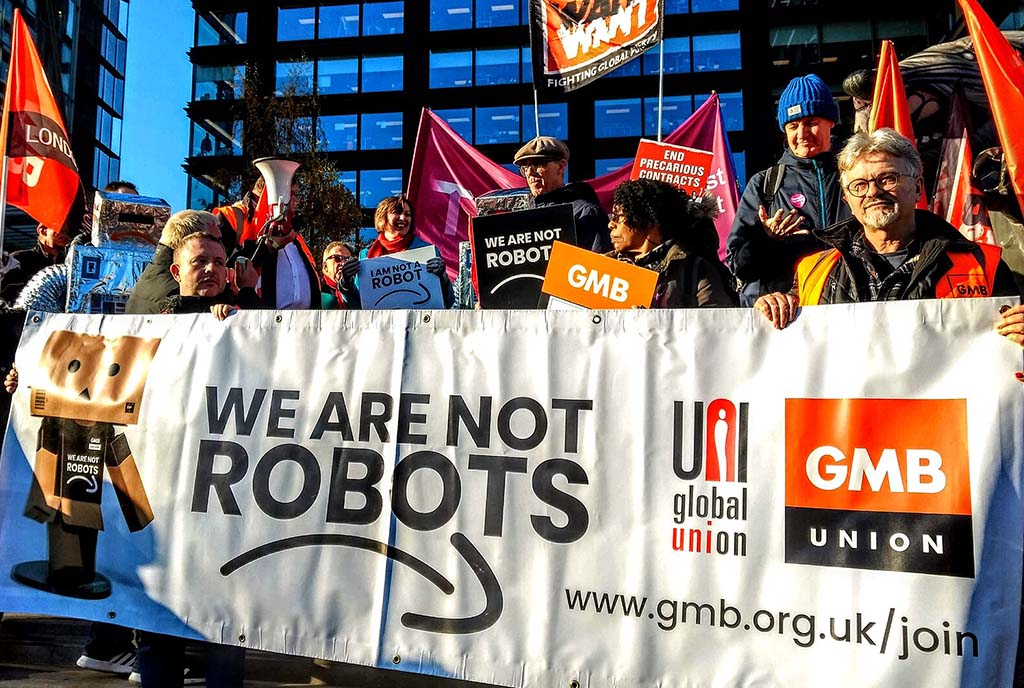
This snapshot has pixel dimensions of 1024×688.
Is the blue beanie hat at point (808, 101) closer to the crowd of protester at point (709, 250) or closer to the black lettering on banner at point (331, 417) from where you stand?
the crowd of protester at point (709, 250)

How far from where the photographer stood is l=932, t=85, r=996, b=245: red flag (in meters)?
5.30

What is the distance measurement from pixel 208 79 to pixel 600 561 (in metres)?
40.1

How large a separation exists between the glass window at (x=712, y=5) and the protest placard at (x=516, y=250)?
109ft

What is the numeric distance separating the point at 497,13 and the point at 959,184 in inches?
1250

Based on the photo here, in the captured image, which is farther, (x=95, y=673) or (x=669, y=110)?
(x=669, y=110)

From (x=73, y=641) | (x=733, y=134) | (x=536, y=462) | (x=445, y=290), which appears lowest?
(x=73, y=641)

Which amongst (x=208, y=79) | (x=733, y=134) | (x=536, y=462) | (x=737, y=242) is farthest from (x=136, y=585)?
(x=208, y=79)

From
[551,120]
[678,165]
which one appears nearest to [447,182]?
[678,165]

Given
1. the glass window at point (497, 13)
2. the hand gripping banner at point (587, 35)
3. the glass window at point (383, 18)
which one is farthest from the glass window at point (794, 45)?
the hand gripping banner at point (587, 35)

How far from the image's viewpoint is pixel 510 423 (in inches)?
103

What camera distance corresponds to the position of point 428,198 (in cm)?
800

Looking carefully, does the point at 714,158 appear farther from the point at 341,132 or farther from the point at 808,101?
the point at 341,132

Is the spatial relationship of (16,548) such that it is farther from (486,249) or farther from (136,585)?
(486,249)

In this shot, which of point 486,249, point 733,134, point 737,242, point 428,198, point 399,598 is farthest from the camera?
point 733,134
